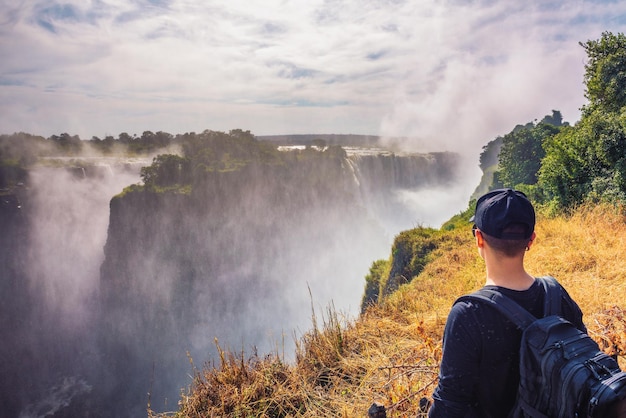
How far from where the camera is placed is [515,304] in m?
1.72

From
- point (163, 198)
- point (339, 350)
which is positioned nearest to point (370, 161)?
point (163, 198)

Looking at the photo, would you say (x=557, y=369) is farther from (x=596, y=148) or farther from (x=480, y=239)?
(x=596, y=148)

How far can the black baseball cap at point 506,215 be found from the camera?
1.82 meters

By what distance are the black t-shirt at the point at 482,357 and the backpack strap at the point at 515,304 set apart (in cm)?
3

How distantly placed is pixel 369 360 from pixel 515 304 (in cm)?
406

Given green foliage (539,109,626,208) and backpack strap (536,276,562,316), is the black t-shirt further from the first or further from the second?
green foliage (539,109,626,208)

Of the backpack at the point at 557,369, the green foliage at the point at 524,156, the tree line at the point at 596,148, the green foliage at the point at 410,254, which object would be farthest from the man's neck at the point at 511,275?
the green foliage at the point at 524,156

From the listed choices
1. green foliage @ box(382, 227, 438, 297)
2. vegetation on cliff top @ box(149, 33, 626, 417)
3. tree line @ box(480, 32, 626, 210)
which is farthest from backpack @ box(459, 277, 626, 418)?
green foliage @ box(382, 227, 438, 297)

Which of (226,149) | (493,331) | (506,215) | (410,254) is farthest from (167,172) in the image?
(493,331)

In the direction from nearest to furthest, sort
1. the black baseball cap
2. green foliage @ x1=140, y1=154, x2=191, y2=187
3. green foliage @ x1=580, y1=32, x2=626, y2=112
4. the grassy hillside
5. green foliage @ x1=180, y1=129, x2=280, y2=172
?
1. the black baseball cap
2. the grassy hillside
3. green foliage @ x1=580, y1=32, x2=626, y2=112
4. green foliage @ x1=140, y1=154, x2=191, y2=187
5. green foliage @ x1=180, y1=129, x2=280, y2=172

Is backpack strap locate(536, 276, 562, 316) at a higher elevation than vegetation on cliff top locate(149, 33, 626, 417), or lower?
higher

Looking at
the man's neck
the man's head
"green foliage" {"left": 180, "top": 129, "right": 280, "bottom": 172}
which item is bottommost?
the man's neck

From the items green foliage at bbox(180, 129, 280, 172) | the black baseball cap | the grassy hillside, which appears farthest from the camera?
green foliage at bbox(180, 129, 280, 172)

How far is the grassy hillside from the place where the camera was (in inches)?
171
